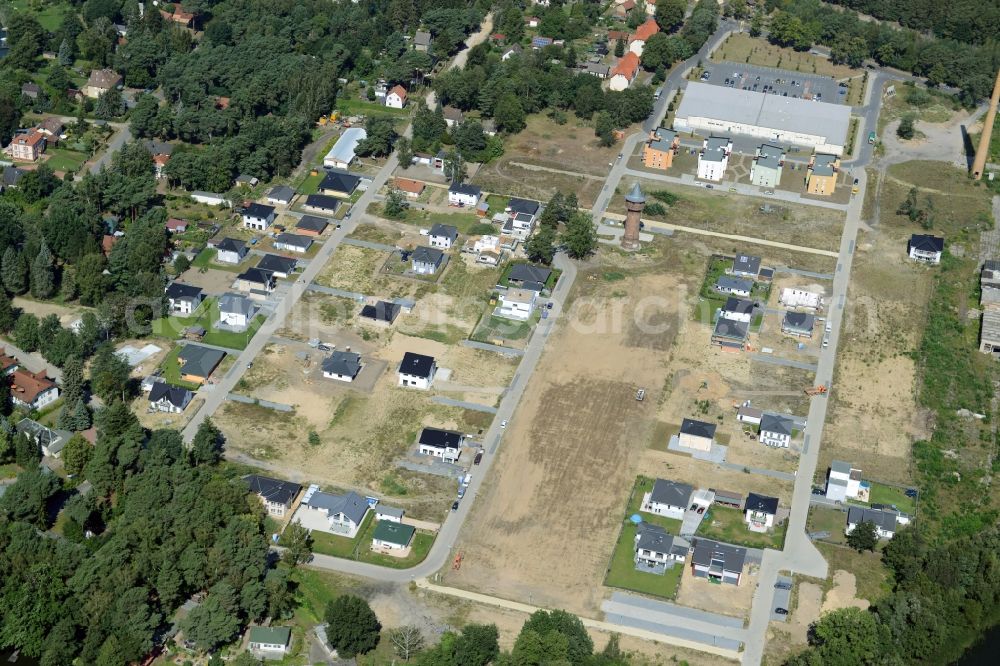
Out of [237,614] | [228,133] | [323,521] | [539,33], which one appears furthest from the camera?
[539,33]

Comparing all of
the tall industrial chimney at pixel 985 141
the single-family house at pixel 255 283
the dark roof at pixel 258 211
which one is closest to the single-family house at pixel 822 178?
the tall industrial chimney at pixel 985 141

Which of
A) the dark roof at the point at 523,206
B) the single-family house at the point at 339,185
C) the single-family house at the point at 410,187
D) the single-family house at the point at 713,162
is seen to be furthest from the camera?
the single-family house at the point at 713,162

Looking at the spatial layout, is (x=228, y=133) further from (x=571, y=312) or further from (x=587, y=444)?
(x=587, y=444)

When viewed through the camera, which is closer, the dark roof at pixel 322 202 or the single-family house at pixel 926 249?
the single-family house at pixel 926 249

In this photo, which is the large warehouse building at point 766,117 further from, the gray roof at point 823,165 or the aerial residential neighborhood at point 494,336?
the gray roof at point 823,165

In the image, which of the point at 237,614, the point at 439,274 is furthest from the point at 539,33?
the point at 237,614

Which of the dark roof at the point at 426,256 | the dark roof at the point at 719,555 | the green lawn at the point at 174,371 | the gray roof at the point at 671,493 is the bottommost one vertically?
the dark roof at the point at 426,256

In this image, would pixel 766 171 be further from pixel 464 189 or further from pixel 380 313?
pixel 380 313

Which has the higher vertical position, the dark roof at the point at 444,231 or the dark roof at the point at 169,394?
the dark roof at the point at 169,394
